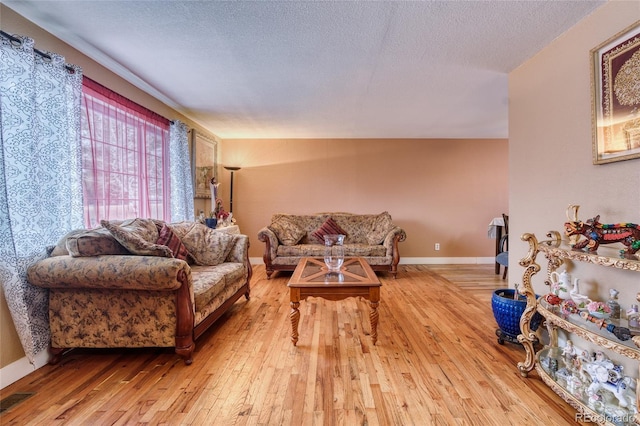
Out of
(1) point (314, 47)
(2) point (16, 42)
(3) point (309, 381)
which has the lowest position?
(3) point (309, 381)

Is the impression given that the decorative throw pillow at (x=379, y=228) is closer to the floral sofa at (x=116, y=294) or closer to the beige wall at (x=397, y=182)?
the beige wall at (x=397, y=182)

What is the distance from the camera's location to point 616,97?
1584mm

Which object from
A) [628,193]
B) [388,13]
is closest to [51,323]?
[388,13]

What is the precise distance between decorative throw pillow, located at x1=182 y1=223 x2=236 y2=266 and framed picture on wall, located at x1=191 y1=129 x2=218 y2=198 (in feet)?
4.00

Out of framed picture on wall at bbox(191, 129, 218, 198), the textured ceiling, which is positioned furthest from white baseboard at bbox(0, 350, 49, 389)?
framed picture on wall at bbox(191, 129, 218, 198)

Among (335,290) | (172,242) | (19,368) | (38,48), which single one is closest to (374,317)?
(335,290)

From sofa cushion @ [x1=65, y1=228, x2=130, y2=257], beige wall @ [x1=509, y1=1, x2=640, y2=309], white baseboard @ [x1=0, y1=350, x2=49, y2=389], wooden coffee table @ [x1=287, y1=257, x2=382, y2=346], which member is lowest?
Result: white baseboard @ [x1=0, y1=350, x2=49, y2=389]

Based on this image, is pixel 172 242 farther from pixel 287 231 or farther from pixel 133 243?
pixel 287 231

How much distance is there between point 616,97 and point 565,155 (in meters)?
0.47

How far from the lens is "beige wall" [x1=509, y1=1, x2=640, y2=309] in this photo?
1.59 m

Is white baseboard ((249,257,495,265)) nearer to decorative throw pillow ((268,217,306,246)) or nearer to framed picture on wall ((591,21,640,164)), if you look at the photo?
decorative throw pillow ((268,217,306,246))

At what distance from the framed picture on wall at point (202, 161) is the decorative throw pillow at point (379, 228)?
2821 millimetres

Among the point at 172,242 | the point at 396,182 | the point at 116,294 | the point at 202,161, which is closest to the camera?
the point at 116,294

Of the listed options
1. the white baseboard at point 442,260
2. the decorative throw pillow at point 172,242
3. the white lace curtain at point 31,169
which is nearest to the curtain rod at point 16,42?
the white lace curtain at point 31,169
